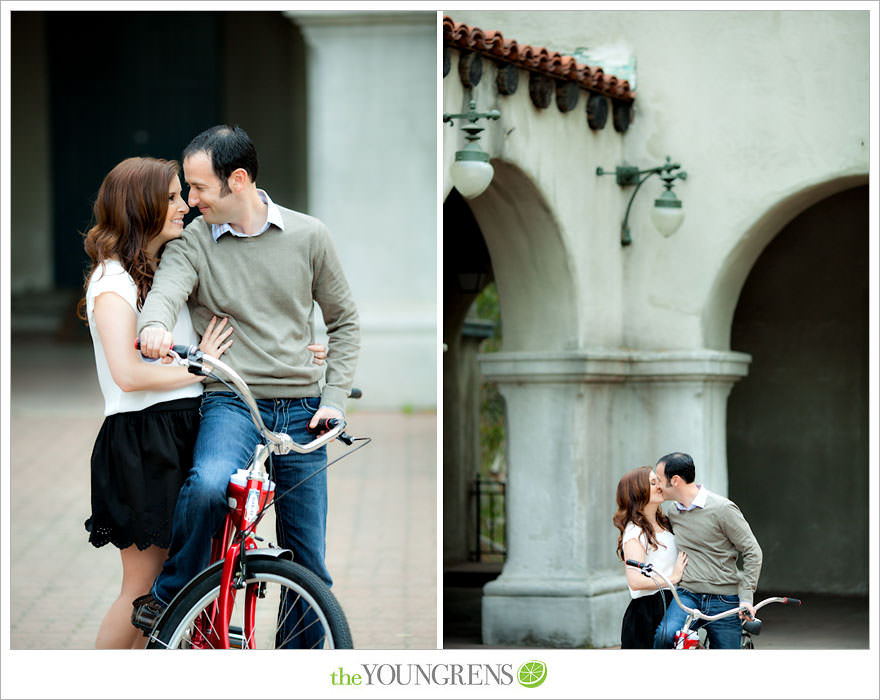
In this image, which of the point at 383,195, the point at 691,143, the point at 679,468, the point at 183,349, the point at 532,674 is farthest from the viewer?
the point at 383,195

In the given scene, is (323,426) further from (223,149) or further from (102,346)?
(223,149)

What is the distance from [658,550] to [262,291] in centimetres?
179

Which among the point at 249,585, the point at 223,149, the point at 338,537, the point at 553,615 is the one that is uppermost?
the point at 223,149

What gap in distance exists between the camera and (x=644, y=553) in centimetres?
496

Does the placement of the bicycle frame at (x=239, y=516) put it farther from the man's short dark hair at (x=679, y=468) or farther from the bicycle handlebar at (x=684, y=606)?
the man's short dark hair at (x=679, y=468)

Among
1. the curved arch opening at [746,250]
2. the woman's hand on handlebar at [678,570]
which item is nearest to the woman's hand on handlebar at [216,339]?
the woman's hand on handlebar at [678,570]

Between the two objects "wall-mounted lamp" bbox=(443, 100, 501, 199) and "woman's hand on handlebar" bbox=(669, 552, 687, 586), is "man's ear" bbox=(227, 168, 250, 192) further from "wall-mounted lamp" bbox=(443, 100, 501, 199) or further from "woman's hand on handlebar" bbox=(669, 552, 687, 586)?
"woman's hand on handlebar" bbox=(669, 552, 687, 586)

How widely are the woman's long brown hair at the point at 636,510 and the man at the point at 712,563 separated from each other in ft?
0.28

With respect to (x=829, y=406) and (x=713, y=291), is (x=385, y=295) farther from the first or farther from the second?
(x=829, y=406)

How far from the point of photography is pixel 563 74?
23.7 ft

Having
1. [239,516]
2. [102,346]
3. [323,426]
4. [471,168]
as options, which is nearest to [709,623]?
[323,426]

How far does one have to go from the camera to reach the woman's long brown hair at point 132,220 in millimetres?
4227

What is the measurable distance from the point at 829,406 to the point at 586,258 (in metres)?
3.20

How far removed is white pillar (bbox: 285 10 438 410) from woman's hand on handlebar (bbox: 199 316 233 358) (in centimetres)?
329
